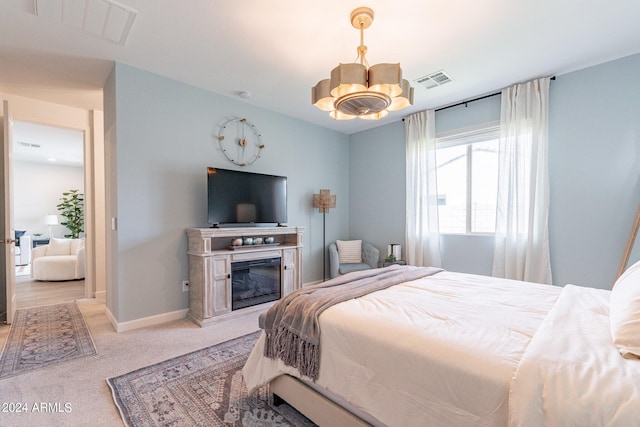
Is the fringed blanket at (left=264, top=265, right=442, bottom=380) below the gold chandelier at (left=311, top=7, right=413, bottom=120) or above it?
below

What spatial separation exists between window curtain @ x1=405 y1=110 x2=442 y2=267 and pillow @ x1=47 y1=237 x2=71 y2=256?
6550 mm

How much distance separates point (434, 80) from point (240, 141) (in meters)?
2.54

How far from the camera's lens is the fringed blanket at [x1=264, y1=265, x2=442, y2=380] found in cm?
153

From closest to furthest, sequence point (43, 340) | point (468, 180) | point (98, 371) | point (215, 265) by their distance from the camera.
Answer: point (98, 371) < point (43, 340) < point (215, 265) < point (468, 180)

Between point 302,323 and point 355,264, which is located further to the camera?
point 355,264

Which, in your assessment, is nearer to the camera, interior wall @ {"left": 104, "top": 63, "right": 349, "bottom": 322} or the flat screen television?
interior wall @ {"left": 104, "top": 63, "right": 349, "bottom": 322}

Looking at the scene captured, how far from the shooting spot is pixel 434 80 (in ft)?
11.1

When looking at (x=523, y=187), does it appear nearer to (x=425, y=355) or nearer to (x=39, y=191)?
(x=425, y=355)

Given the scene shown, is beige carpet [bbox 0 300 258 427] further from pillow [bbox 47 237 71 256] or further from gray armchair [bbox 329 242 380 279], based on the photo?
pillow [bbox 47 237 71 256]

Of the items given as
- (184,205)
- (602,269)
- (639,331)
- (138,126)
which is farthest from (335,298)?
(602,269)

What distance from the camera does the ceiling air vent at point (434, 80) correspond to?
327cm

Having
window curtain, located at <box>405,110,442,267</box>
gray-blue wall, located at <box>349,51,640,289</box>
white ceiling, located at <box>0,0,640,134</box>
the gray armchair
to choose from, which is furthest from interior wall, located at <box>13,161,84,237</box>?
gray-blue wall, located at <box>349,51,640,289</box>

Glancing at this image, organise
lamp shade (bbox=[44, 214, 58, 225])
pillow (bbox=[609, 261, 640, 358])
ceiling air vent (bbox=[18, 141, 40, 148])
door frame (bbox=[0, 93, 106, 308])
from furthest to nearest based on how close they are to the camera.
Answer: lamp shade (bbox=[44, 214, 58, 225]), ceiling air vent (bbox=[18, 141, 40, 148]), door frame (bbox=[0, 93, 106, 308]), pillow (bbox=[609, 261, 640, 358])

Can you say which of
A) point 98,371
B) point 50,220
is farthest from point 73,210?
point 98,371
